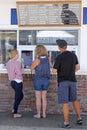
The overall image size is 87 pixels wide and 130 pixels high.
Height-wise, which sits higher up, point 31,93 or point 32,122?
point 31,93

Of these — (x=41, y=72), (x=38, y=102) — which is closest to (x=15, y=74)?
(x=41, y=72)

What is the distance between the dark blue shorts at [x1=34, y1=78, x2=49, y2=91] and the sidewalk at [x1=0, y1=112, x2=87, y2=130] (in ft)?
2.32

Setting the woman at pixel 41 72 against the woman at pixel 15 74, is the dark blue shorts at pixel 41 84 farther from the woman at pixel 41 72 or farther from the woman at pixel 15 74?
the woman at pixel 15 74

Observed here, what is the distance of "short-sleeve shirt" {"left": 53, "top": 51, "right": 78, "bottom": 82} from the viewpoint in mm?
7617

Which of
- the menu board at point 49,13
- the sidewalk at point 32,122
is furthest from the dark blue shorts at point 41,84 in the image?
the menu board at point 49,13

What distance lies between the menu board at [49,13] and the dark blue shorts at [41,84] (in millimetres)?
1372

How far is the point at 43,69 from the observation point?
8227mm

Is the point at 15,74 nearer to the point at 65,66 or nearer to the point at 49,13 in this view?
the point at 65,66

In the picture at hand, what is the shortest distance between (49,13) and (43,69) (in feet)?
4.53

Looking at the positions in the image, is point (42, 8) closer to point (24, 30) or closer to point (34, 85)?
point (24, 30)

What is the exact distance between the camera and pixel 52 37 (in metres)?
9.05

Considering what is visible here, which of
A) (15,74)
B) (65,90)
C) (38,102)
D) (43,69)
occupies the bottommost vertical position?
(38,102)

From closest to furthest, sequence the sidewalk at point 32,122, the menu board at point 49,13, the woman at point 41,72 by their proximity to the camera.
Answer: the sidewalk at point 32,122 → the woman at point 41,72 → the menu board at point 49,13

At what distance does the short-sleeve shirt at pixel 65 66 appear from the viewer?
7617mm
